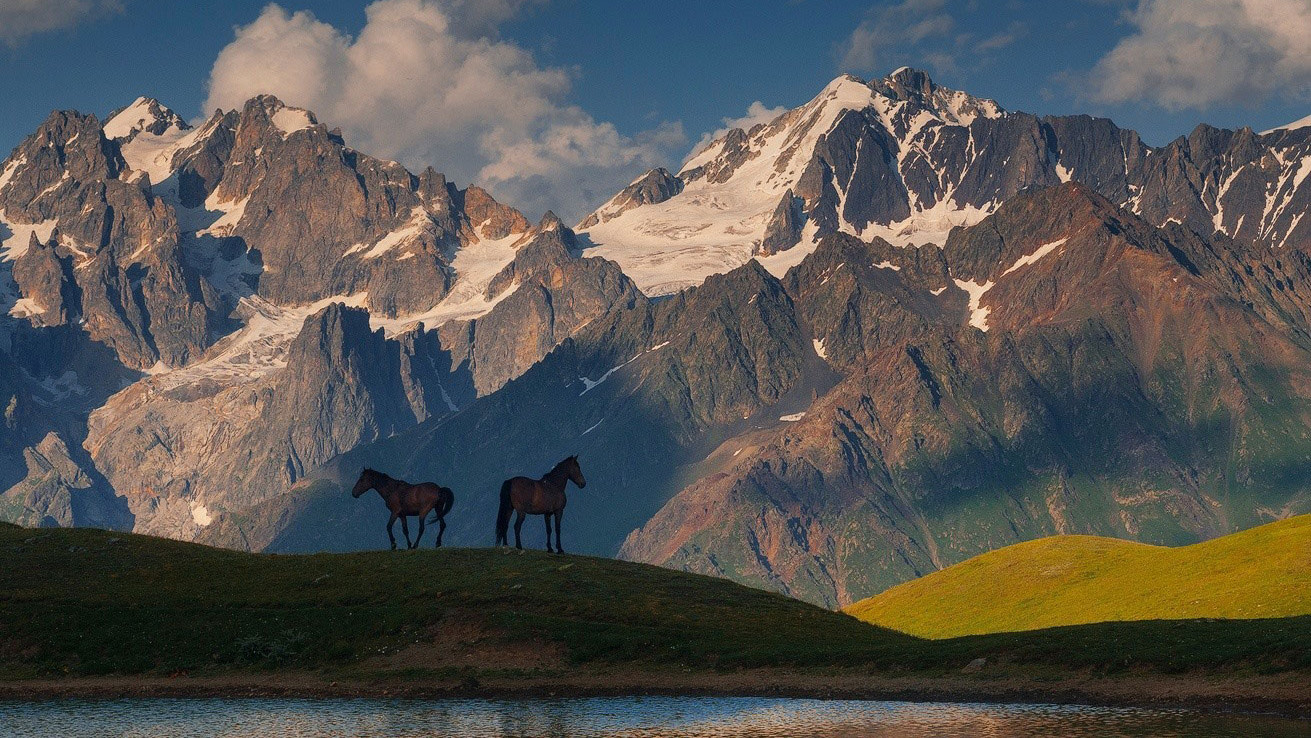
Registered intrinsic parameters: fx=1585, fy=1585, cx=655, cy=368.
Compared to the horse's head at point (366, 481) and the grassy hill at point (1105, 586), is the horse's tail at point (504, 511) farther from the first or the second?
the grassy hill at point (1105, 586)

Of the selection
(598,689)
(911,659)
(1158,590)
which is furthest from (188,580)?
(1158,590)

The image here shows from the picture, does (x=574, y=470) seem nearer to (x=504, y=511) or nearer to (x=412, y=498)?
(x=504, y=511)

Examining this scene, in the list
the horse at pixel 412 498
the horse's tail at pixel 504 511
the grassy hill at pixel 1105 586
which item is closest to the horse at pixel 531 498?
the horse's tail at pixel 504 511

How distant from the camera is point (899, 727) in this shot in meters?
59.6

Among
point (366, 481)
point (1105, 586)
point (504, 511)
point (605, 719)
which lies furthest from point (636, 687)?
point (1105, 586)

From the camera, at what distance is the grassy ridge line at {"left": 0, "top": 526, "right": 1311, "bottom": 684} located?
70.0m

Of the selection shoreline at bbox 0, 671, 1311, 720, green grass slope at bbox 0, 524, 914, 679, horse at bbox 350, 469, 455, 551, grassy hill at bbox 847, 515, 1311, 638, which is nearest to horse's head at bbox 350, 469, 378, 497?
horse at bbox 350, 469, 455, 551

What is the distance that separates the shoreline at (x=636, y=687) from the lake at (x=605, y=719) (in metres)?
1.25

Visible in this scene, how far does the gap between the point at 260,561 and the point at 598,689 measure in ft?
95.3

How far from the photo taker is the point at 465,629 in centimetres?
7538

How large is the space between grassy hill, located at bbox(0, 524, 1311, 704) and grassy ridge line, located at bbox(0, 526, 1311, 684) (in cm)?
12

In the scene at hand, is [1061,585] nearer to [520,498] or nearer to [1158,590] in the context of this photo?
[1158,590]

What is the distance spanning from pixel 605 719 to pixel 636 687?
22.7ft

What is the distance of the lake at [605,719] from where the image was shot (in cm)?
5834
